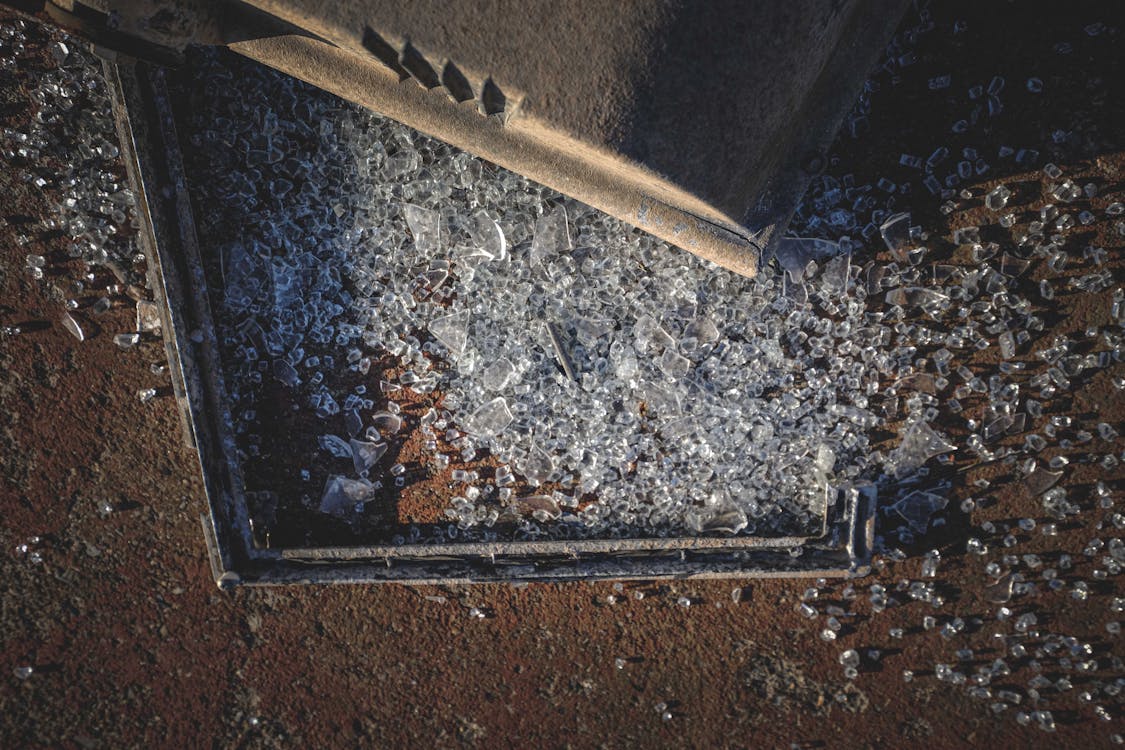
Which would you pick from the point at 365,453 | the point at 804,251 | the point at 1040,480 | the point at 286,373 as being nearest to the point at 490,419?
the point at 365,453

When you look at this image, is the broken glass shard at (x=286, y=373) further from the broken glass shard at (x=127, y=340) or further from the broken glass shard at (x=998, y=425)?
the broken glass shard at (x=998, y=425)

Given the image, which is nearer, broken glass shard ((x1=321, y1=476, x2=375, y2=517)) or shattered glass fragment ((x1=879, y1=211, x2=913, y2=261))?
shattered glass fragment ((x1=879, y1=211, x2=913, y2=261))

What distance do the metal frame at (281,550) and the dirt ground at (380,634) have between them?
17cm

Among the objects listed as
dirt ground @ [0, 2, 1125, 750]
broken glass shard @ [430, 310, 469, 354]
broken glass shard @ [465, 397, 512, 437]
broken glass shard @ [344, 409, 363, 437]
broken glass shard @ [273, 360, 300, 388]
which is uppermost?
broken glass shard @ [430, 310, 469, 354]

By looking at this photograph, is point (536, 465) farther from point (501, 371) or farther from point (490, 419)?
point (501, 371)

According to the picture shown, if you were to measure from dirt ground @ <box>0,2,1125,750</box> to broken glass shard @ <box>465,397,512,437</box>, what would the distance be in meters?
0.55

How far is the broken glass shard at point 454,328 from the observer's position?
2.18 m

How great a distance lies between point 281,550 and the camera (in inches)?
85.6

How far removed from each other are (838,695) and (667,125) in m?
1.95

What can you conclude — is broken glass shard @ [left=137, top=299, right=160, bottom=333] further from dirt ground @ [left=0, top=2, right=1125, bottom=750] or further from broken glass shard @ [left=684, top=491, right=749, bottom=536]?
broken glass shard @ [left=684, top=491, right=749, bottom=536]

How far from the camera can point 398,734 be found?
233 centimetres

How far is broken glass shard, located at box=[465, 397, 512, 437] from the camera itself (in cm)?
220

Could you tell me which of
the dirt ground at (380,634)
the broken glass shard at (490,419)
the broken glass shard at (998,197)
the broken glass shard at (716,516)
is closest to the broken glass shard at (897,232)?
the broken glass shard at (998,197)

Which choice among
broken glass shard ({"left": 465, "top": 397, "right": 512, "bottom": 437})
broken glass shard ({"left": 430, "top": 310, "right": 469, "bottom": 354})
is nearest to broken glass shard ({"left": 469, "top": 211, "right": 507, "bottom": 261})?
broken glass shard ({"left": 430, "top": 310, "right": 469, "bottom": 354})
